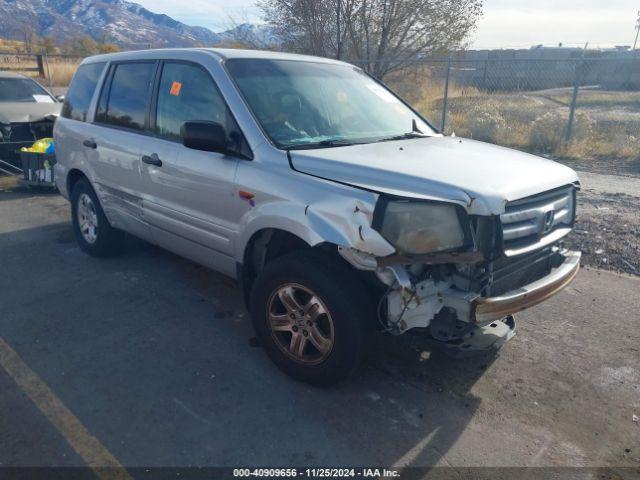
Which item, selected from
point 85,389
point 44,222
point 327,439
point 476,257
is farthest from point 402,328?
point 44,222

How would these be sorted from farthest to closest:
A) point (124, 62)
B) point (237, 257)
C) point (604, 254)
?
point (604, 254) < point (124, 62) < point (237, 257)

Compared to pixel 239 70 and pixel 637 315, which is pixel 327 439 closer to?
pixel 239 70

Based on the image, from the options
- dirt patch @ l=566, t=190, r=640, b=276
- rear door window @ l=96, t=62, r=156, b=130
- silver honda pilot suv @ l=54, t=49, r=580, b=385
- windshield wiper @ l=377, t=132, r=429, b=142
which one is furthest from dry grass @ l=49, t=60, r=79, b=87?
windshield wiper @ l=377, t=132, r=429, b=142

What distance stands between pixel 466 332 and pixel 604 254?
3518mm

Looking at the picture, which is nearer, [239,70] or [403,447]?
[403,447]

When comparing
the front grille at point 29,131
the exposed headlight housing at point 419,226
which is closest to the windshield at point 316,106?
the exposed headlight housing at point 419,226

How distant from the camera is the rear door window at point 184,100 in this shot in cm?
377

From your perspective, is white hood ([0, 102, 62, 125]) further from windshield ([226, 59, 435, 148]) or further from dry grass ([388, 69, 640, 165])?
dry grass ([388, 69, 640, 165])

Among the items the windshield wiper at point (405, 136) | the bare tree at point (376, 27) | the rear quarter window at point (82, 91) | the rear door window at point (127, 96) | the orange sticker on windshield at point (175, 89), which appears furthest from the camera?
the bare tree at point (376, 27)

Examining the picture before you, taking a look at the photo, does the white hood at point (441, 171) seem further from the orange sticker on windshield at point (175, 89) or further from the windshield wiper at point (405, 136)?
the orange sticker on windshield at point (175, 89)

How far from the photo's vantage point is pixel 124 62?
4773 millimetres

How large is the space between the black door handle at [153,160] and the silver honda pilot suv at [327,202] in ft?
0.04

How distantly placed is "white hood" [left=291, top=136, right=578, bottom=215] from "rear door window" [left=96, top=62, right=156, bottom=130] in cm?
185

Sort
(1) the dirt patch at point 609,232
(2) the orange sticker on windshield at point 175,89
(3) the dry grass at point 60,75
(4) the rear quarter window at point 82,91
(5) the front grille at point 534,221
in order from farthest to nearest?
(3) the dry grass at point 60,75 → (1) the dirt patch at point 609,232 → (4) the rear quarter window at point 82,91 → (2) the orange sticker on windshield at point 175,89 → (5) the front grille at point 534,221
